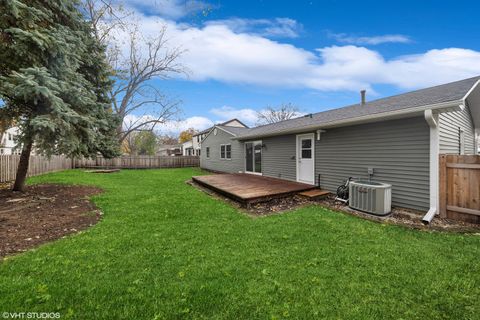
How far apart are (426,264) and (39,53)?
8.48m

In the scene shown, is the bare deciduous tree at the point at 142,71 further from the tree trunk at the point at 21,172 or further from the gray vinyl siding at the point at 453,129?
the gray vinyl siding at the point at 453,129

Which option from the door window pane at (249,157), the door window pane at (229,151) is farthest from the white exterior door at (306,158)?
the door window pane at (229,151)

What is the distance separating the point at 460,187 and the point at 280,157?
5896 millimetres

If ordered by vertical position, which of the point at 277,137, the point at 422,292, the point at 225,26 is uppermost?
the point at 225,26

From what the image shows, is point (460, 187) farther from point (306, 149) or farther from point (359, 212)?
point (306, 149)

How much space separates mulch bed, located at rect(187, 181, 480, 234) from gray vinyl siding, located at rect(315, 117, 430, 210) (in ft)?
1.69

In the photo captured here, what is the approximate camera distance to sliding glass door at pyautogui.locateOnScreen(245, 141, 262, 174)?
Answer: 451 inches

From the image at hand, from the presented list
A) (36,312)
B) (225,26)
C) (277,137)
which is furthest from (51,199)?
(277,137)

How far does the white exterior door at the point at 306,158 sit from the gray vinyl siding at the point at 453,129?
352cm

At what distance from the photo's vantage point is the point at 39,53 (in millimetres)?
5188

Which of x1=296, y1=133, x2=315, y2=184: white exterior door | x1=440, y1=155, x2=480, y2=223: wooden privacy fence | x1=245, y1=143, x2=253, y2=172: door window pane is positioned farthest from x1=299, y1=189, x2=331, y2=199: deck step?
x1=245, y1=143, x2=253, y2=172: door window pane

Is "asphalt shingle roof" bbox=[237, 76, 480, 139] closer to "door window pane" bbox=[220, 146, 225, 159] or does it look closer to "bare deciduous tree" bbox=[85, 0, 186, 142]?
"door window pane" bbox=[220, 146, 225, 159]

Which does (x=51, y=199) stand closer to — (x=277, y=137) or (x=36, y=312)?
(x=36, y=312)

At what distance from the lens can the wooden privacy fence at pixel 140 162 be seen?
733 inches
